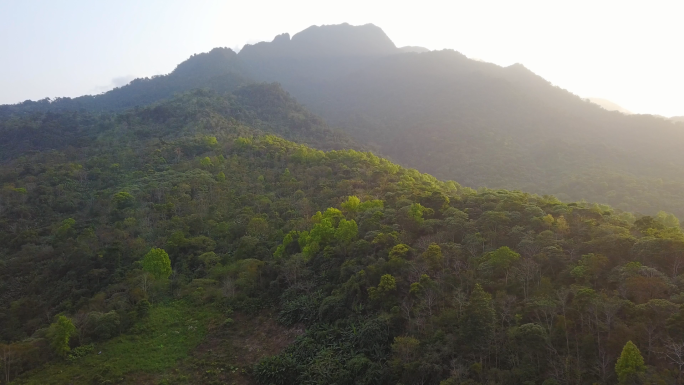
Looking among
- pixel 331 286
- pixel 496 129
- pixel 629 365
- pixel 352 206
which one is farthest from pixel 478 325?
pixel 496 129

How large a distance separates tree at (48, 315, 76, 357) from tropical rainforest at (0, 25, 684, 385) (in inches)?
5.3

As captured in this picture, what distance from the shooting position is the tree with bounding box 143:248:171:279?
30234 mm

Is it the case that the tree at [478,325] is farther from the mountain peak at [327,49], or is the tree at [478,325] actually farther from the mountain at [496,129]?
the mountain peak at [327,49]

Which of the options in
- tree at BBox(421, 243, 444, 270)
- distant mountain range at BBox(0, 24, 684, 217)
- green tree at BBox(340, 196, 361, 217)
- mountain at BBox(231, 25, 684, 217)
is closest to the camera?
tree at BBox(421, 243, 444, 270)

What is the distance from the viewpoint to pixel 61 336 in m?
22.3

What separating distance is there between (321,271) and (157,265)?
42.2 feet

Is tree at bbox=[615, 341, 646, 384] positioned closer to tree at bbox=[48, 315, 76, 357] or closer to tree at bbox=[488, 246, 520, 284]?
tree at bbox=[488, 246, 520, 284]

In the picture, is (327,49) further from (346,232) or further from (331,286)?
(331,286)

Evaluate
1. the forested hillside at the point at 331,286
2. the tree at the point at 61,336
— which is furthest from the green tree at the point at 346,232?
the tree at the point at 61,336

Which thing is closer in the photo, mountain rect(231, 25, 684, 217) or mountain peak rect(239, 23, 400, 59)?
mountain rect(231, 25, 684, 217)

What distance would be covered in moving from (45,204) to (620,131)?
365 ft

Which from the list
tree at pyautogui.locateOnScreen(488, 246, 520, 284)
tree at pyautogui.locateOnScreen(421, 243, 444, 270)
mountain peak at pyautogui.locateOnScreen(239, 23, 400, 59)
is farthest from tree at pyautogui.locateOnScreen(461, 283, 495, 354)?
mountain peak at pyautogui.locateOnScreen(239, 23, 400, 59)

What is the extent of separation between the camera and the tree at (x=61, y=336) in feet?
72.6

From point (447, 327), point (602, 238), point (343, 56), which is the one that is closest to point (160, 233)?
point (447, 327)
